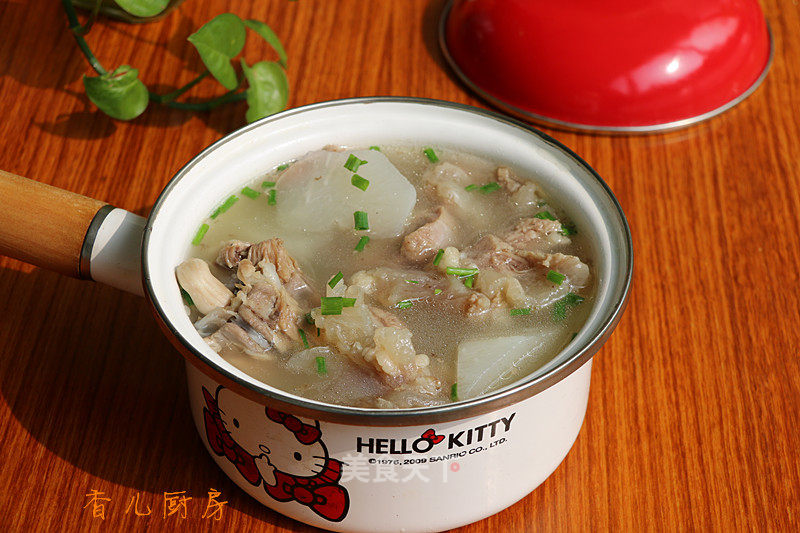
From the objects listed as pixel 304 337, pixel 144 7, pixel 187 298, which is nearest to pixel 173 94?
pixel 144 7

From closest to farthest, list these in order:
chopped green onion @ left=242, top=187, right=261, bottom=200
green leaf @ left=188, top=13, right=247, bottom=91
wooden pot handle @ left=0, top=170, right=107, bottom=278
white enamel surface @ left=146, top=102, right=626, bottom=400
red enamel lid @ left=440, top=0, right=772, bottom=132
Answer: white enamel surface @ left=146, top=102, right=626, bottom=400
wooden pot handle @ left=0, top=170, right=107, bottom=278
chopped green onion @ left=242, top=187, right=261, bottom=200
green leaf @ left=188, top=13, right=247, bottom=91
red enamel lid @ left=440, top=0, right=772, bottom=132

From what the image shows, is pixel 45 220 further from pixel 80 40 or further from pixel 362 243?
pixel 80 40

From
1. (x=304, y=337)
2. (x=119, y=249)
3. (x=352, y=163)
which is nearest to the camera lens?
(x=304, y=337)

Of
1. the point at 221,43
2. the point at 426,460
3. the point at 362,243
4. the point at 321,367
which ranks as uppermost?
the point at 221,43

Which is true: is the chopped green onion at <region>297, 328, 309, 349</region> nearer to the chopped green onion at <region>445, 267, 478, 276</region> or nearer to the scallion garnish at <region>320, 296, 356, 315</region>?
the scallion garnish at <region>320, 296, 356, 315</region>

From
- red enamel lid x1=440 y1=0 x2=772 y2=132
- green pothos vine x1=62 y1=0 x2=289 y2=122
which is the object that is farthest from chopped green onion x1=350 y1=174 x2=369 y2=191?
red enamel lid x1=440 y1=0 x2=772 y2=132

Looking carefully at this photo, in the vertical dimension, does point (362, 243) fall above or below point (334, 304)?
above
